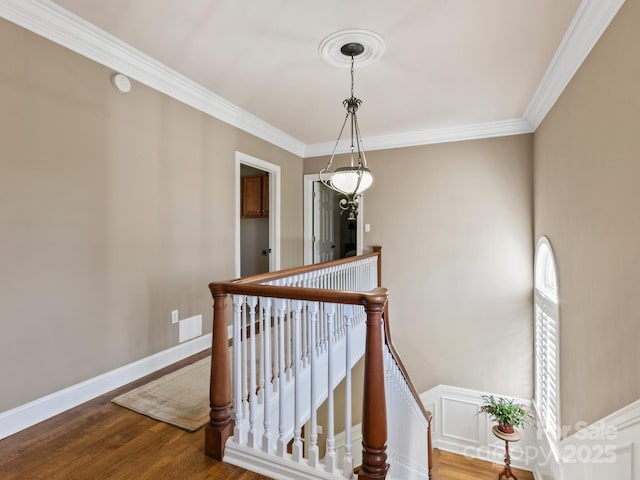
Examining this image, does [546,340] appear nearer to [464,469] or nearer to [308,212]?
[464,469]

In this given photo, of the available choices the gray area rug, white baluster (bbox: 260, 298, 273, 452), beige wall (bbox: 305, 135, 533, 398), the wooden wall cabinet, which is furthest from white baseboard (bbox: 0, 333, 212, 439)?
beige wall (bbox: 305, 135, 533, 398)

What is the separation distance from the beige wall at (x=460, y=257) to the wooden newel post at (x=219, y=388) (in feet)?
10.4

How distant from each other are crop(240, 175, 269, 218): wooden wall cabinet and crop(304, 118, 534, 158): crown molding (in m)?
0.95

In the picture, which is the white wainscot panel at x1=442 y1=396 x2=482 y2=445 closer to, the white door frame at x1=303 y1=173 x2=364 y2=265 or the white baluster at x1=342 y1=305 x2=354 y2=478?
the white door frame at x1=303 y1=173 x2=364 y2=265

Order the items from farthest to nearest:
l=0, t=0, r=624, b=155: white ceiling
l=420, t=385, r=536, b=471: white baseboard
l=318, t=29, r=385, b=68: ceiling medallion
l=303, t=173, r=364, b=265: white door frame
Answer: l=303, t=173, r=364, b=265: white door frame
l=420, t=385, r=536, b=471: white baseboard
l=318, t=29, r=385, b=68: ceiling medallion
l=0, t=0, r=624, b=155: white ceiling

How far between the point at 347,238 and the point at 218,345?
5.29m

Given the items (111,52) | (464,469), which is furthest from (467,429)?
(111,52)

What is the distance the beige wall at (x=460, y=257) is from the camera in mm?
4000

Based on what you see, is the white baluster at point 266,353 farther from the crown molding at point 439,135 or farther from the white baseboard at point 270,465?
the crown molding at point 439,135

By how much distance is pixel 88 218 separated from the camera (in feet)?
7.42

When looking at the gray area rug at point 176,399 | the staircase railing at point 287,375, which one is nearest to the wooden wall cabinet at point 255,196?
the gray area rug at point 176,399

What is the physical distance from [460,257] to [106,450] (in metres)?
3.99

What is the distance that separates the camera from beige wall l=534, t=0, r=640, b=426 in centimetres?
169

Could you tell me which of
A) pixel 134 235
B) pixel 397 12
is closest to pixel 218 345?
pixel 134 235
